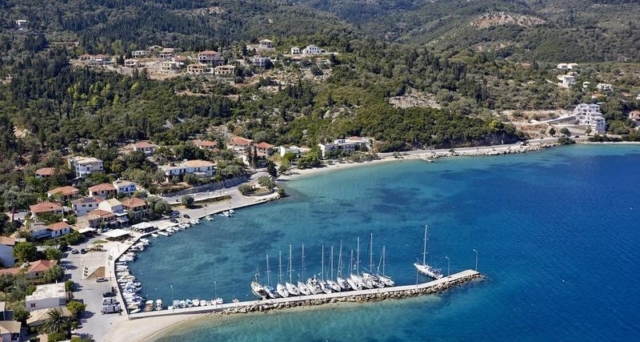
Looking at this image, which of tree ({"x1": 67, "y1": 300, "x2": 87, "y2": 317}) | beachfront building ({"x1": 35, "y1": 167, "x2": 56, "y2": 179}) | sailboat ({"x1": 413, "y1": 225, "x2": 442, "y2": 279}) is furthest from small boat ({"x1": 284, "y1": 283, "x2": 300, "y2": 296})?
beachfront building ({"x1": 35, "y1": 167, "x2": 56, "y2": 179})

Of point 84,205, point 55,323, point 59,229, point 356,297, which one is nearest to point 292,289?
point 356,297

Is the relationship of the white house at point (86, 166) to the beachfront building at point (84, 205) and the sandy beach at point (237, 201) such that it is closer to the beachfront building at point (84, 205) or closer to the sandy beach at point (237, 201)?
the beachfront building at point (84, 205)

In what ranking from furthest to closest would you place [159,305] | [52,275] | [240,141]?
[240,141] < [52,275] < [159,305]

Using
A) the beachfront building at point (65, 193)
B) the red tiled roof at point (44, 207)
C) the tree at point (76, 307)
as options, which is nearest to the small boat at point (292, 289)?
the tree at point (76, 307)

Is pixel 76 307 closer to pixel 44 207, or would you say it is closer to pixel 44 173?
pixel 44 207

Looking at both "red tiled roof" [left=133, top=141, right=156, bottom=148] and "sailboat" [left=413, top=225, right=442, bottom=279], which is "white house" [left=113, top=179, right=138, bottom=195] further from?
"sailboat" [left=413, top=225, right=442, bottom=279]

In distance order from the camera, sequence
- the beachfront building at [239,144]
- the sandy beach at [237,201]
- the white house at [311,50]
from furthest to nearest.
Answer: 1. the white house at [311,50]
2. the beachfront building at [239,144]
3. the sandy beach at [237,201]

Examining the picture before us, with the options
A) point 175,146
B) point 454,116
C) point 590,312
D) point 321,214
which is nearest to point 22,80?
point 175,146

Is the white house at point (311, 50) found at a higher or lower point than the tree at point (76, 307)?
higher
